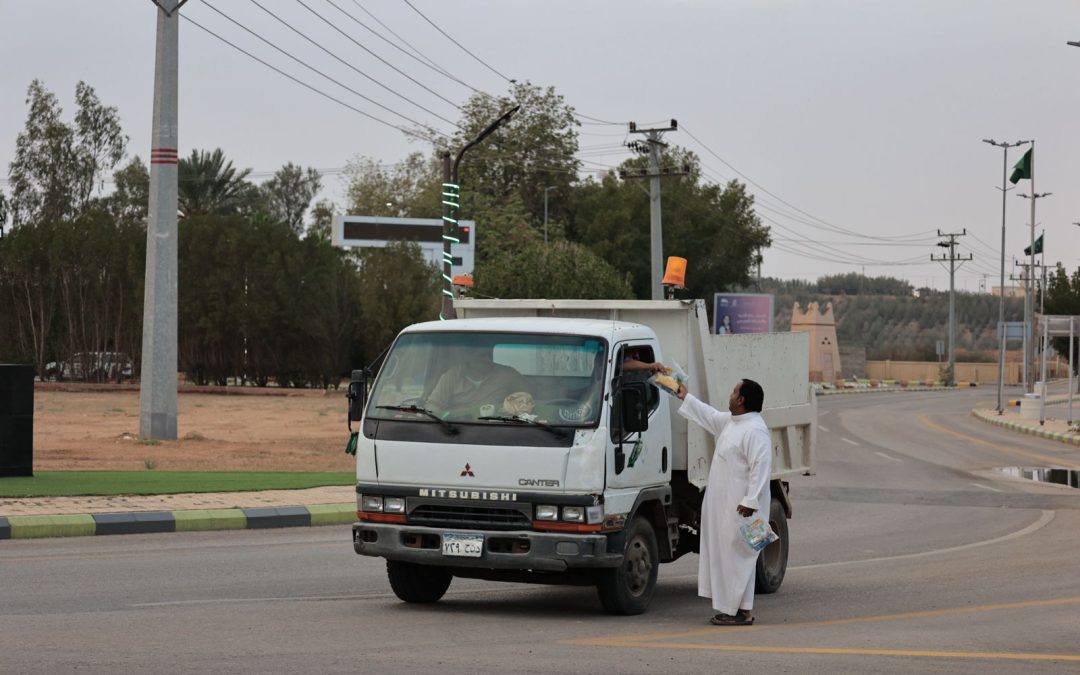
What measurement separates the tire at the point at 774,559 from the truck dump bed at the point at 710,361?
32 centimetres

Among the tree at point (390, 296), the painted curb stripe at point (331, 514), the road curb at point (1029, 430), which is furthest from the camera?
the tree at point (390, 296)

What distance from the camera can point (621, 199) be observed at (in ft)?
297

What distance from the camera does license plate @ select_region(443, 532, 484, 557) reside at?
9.55 meters

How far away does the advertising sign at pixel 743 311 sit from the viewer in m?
61.5

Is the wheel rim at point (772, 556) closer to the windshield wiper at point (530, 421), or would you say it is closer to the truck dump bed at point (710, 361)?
the truck dump bed at point (710, 361)

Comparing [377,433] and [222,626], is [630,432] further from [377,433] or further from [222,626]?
[222,626]

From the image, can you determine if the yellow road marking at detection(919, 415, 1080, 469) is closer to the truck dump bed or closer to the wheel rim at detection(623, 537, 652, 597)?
the truck dump bed

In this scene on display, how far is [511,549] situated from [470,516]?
361 millimetres

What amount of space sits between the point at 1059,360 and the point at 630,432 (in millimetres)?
128394

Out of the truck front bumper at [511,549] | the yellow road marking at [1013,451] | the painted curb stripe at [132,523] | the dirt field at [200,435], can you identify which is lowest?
the yellow road marking at [1013,451]

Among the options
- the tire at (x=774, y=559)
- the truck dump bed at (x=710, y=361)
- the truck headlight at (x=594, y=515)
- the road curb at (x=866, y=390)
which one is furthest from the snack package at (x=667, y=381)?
the road curb at (x=866, y=390)

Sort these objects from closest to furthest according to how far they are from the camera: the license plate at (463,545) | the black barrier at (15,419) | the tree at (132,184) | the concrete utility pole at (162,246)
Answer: the license plate at (463,545), the black barrier at (15,419), the concrete utility pole at (162,246), the tree at (132,184)

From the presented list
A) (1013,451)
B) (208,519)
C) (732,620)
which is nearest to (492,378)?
(732,620)

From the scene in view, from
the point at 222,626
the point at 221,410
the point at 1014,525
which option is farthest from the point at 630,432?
the point at 221,410
